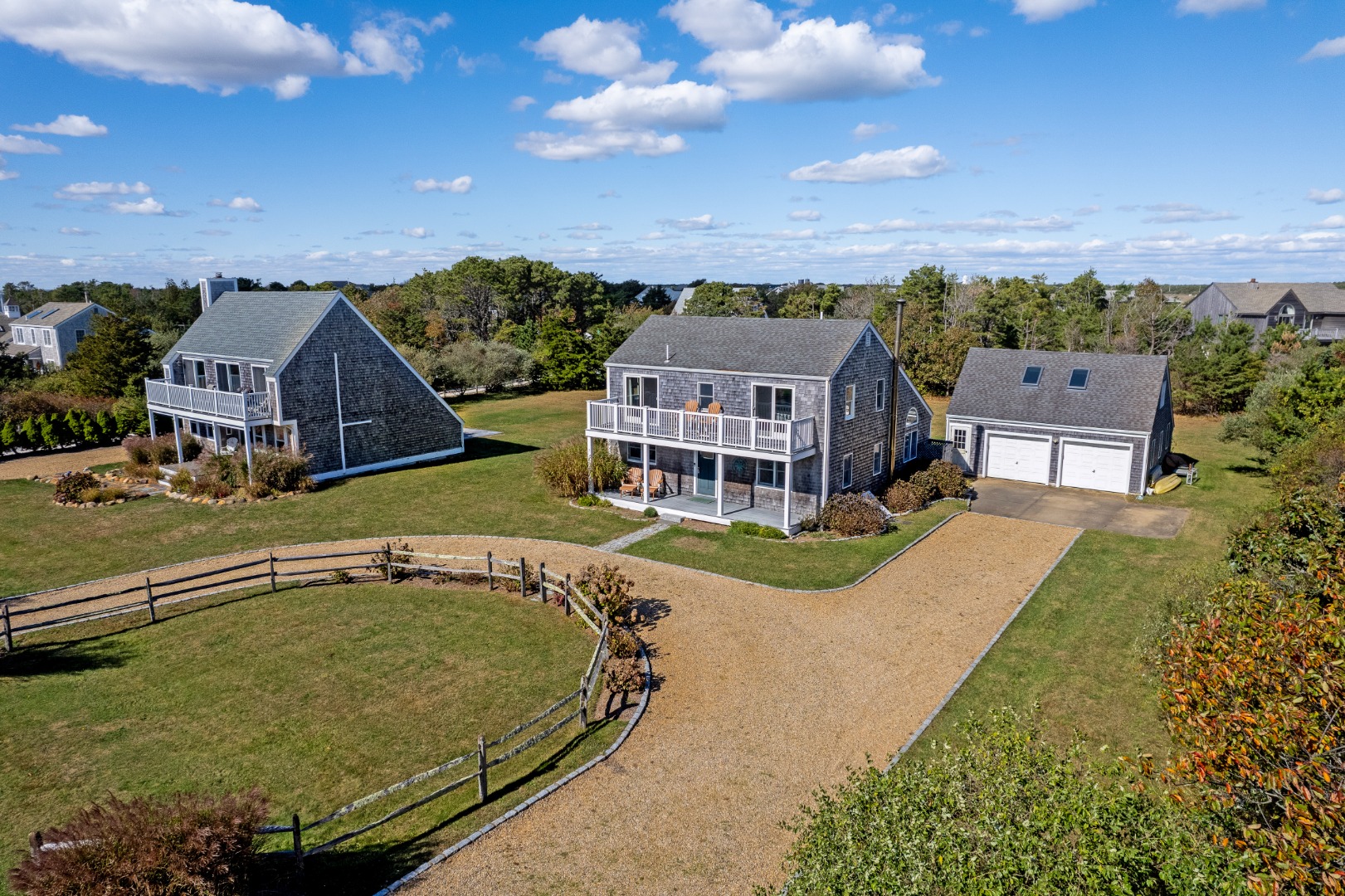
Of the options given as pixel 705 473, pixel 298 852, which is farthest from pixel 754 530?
pixel 298 852

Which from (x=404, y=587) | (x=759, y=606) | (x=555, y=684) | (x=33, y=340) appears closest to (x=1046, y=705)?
(x=759, y=606)

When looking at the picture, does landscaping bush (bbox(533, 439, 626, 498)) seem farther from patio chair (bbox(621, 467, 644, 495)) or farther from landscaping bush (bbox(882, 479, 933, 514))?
landscaping bush (bbox(882, 479, 933, 514))

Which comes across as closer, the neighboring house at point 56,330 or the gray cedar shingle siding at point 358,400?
the gray cedar shingle siding at point 358,400

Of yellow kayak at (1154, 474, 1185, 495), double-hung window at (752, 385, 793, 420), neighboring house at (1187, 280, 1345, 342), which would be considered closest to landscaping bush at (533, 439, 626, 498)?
double-hung window at (752, 385, 793, 420)

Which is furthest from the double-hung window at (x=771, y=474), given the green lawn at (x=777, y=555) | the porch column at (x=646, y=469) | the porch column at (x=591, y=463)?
the porch column at (x=591, y=463)

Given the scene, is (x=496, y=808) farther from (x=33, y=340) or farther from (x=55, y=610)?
(x=33, y=340)

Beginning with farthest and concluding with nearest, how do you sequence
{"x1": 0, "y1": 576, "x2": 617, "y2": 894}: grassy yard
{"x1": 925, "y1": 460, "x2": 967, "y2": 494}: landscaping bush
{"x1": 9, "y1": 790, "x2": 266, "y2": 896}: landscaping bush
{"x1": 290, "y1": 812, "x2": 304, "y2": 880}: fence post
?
1. {"x1": 925, "y1": 460, "x2": 967, "y2": 494}: landscaping bush
2. {"x1": 0, "y1": 576, "x2": 617, "y2": 894}: grassy yard
3. {"x1": 290, "y1": 812, "x2": 304, "y2": 880}: fence post
4. {"x1": 9, "y1": 790, "x2": 266, "y2": 896}: landscaping bush

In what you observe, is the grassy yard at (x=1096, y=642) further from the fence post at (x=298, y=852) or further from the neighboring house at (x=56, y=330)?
the neighboring house at (x=56, y=330)

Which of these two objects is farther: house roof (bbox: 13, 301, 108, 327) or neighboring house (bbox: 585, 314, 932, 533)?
house roof (bbox: 13, 301, 108, 327)
